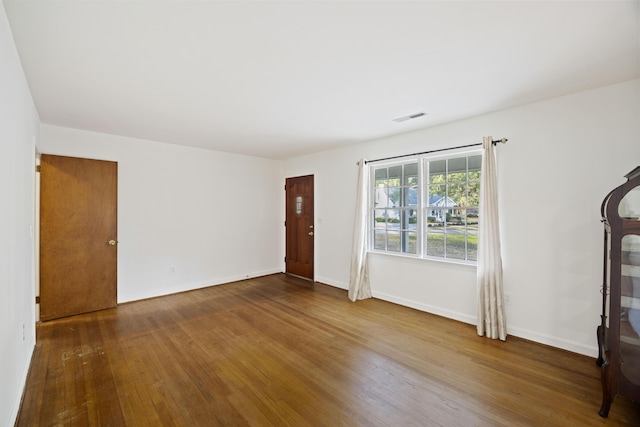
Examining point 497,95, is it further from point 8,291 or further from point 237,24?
point 8,291

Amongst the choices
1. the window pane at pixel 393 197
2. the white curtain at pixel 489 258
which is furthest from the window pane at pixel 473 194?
the window pane at pixel 393 197

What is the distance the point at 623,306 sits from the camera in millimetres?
1950

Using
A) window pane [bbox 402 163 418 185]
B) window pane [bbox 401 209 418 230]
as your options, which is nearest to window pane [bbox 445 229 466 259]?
window pane [bbox 401 209 418 230]

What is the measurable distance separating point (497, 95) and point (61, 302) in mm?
5721

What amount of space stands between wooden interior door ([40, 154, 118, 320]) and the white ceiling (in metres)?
0.78

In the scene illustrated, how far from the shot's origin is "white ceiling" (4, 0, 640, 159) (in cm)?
161

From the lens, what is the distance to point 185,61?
2.14 metres

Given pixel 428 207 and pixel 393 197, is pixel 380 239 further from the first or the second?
pixel 428 207

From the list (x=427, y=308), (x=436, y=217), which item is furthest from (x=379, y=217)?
(x=427, y=308)

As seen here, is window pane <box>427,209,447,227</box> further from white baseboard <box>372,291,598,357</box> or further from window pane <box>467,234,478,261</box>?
white baseboard <box>372,291,598,357</box>

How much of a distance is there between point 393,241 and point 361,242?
1.64ft

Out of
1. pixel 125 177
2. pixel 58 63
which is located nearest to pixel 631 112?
pixel 58 63

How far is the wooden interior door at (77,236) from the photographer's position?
11.8 ft

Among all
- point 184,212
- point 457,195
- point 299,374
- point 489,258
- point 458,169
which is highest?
point 458,169
